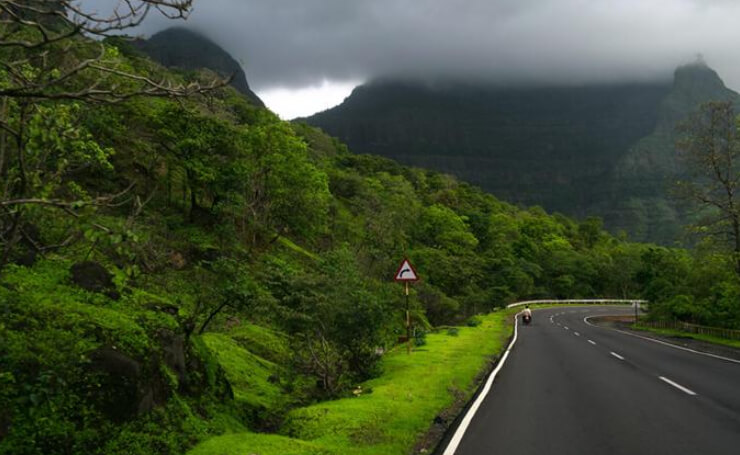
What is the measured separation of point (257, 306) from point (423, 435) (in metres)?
5.06

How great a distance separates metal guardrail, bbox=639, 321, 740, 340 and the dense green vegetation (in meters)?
0.95

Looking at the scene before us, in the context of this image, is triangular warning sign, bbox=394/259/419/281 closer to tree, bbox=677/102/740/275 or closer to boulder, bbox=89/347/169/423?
boulder, bbox=89/347/169/423

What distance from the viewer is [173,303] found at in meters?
10.2

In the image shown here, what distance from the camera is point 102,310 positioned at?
24.1ft

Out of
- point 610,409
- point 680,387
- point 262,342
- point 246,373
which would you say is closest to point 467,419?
point 610,409

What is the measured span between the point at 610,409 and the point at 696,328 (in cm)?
2849

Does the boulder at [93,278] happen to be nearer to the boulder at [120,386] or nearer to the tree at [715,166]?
the boulder at [120,386]

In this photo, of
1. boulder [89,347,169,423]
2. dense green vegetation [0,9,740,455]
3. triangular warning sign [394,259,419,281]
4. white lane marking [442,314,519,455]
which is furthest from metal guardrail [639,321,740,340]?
boulder [89,347,169,423]

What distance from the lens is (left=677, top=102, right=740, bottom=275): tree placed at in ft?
91.6

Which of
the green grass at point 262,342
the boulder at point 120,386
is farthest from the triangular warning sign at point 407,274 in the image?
the boulder at point 120,386

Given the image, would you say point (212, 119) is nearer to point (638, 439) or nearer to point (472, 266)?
point (638, 439)

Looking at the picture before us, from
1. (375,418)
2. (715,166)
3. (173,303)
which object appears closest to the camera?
(375,418)

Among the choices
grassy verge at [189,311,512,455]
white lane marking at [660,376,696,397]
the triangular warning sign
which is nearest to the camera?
grassy verge at [189,311,512,455]

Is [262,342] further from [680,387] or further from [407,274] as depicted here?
[680,387]
